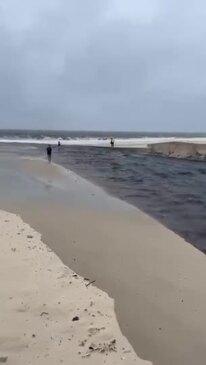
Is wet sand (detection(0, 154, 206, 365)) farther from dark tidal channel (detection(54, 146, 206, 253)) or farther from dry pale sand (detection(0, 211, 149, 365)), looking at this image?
dark tidal channel (detection(54, 146, 206, 253))

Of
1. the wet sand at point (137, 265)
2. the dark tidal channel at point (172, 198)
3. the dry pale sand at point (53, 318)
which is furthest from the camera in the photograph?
the dark tidal channel at point (172, 198)

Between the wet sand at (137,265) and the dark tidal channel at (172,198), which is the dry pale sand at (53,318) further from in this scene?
the dark tidal channel at (172,198)

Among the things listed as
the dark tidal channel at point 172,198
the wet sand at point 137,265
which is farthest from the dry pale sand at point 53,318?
the dark tidal channel at point 172,198

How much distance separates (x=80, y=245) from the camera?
11359 mm

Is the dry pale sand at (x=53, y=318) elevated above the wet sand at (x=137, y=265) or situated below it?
above

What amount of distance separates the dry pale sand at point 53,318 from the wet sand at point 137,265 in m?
0.36

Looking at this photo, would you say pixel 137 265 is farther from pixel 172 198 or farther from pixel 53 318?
pixel 172 198

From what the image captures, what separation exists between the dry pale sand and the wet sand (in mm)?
360

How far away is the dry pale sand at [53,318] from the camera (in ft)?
18.0

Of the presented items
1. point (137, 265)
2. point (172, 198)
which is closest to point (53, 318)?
point (137, 265)

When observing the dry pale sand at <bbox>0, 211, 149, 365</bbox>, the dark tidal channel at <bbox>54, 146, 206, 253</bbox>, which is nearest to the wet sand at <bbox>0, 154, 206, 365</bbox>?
the dry pale sand at <bbox>0, 211, 149, 365</bbox>

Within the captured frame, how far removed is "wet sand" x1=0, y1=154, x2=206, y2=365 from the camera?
21.0 ft

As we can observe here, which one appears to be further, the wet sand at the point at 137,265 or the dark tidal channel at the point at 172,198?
the dark tidal channel at the point at 172,198

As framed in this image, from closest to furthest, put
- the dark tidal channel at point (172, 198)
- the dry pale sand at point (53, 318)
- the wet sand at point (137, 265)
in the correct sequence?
the dry pale sand at point (53, 318) < the wet sand at point (137, 265) < the dark tidal channel at point (172, 198)
